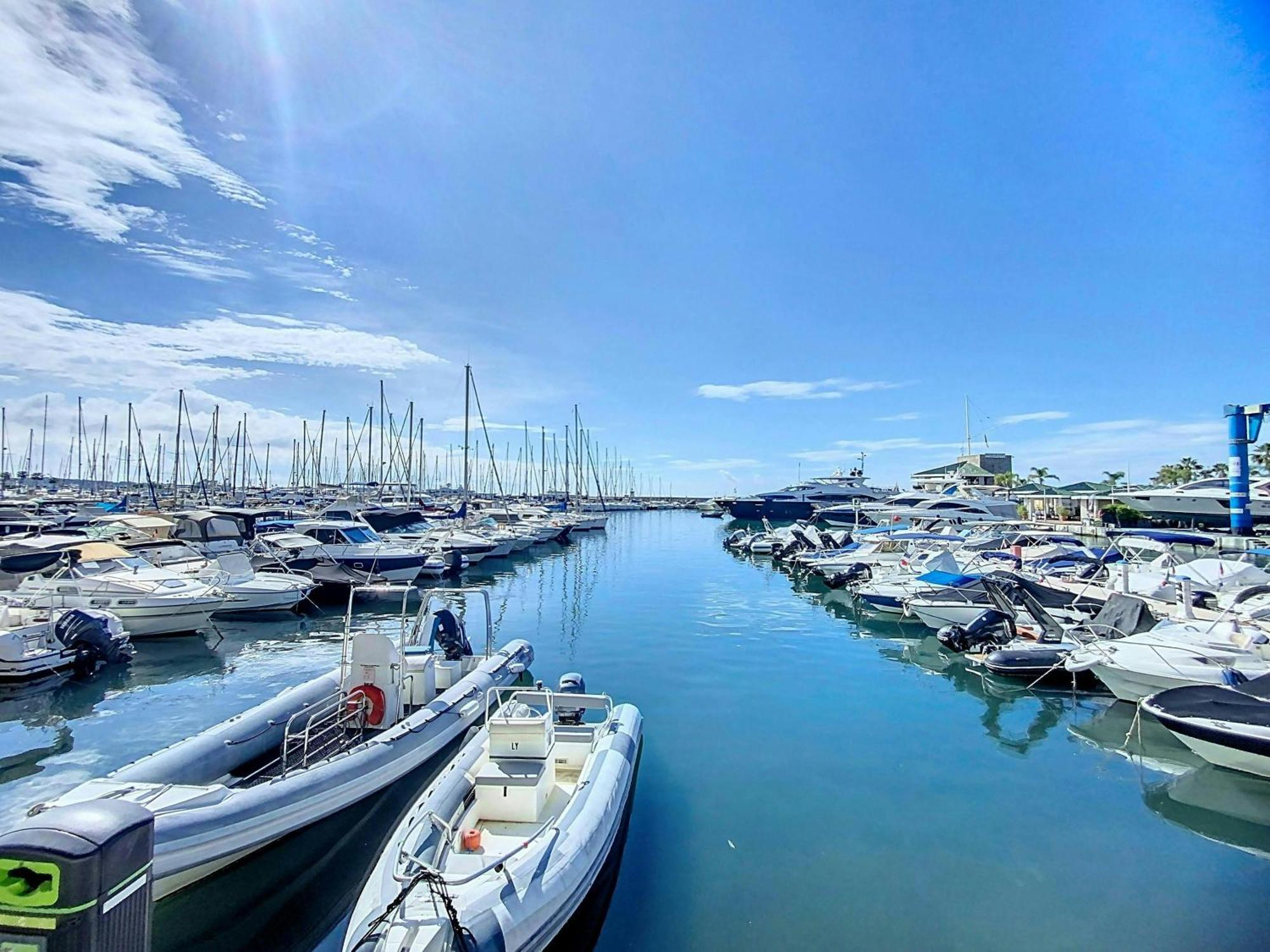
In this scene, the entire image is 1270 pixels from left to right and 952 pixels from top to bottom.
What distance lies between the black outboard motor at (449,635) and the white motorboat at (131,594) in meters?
10.4

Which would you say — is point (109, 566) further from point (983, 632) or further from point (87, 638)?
point (983, 632)

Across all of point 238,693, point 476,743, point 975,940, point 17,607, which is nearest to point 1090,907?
point 975,940

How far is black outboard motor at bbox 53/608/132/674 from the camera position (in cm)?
1517

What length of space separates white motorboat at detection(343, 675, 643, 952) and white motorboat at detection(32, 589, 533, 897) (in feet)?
5.17

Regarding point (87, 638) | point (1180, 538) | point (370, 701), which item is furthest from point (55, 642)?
point (1180, 538)

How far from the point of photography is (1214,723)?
953cm

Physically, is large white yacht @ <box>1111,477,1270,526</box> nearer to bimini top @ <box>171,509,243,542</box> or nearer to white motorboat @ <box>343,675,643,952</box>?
white motorboat @ <box>343,675,643,952</box>

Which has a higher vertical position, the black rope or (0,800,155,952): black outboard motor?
(0,800,155,952): black outboard motor

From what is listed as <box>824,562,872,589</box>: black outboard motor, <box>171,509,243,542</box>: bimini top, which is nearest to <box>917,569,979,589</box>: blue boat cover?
<box>824,562,872,589</box>: black outboard motor

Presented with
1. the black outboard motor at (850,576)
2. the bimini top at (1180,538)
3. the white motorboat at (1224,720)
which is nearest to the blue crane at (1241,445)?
the bimini top at (1180,538)

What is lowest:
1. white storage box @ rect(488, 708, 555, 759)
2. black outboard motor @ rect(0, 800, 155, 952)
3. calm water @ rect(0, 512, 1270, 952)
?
calm water @ rect(0, 512, 1270, 952)

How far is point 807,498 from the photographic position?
277ft

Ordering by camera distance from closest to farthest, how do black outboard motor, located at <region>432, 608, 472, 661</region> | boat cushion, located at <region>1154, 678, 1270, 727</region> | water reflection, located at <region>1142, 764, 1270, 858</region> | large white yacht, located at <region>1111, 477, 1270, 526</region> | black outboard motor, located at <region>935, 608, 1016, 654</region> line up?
water reflection, located at <region>1142, 764, 1270, 858</region> → boat cushion, located at <region>1154, 678, 1270, 727</region> → black outboard motor, located at <region>432, 608, 472, 661</region> → black outboard motor, located at <region>935, 608, 1016, 654</region> → large white yacht, located at <region>1111, 477, 1270, 526</region>

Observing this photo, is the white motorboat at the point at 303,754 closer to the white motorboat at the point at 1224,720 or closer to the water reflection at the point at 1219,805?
the water reflection at the point at 1219,805
